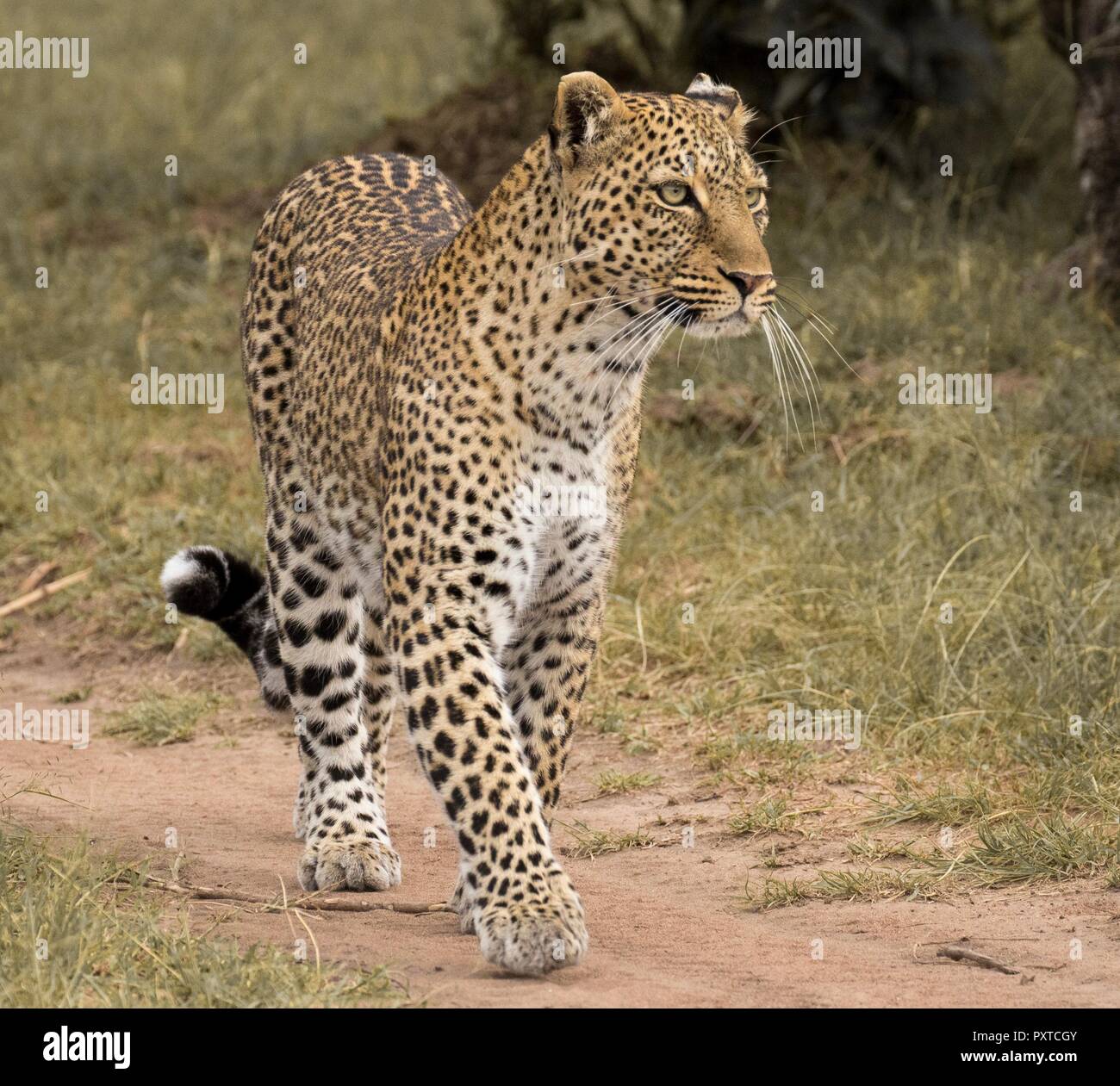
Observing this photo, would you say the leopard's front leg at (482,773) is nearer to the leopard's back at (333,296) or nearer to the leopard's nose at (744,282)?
the leopard's back at (333,296)

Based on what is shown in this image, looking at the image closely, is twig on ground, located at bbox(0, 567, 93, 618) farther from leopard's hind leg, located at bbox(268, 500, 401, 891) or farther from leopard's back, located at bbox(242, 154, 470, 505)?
leopard's hind leg, located at bbox(268, 500, 401, 891)

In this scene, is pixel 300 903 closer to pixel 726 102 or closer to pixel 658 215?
pixel 658 215

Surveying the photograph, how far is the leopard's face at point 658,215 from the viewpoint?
484cm

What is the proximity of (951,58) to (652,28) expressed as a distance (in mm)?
2012

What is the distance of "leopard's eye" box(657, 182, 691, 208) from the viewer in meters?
4.86

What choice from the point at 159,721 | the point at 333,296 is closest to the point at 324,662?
the point at 333,296

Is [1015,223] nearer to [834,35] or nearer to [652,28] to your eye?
[834,35]


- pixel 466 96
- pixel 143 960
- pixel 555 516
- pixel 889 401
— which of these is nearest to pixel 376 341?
pixel 555 516

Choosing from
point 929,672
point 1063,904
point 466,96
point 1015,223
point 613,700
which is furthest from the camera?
point 466,96

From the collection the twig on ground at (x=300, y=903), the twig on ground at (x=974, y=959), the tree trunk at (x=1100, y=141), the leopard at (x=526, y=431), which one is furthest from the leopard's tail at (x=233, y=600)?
the tree trunk at (x=1100, y=141)

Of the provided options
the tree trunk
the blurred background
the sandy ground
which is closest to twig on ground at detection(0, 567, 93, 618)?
the blurred background

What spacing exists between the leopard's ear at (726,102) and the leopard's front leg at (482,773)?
1.37 metres

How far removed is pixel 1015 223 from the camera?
10656mm

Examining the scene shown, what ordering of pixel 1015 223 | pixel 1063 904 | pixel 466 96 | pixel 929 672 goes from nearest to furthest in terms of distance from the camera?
pixel 1063 904, pixel 929 672, pixel 1015 223, pixel 466 96
